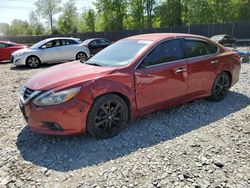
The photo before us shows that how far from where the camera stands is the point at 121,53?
4352 millimetres

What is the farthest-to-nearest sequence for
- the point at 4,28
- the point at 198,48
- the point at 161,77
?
the point at 4,28 < the point at 198,48 < the point at 161,77

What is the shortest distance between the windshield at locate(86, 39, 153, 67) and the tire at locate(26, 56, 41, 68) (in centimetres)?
767

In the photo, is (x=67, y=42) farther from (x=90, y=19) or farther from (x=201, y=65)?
(x=90, y=19)

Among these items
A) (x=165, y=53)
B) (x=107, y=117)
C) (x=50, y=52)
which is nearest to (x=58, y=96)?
(x=107, y=117)

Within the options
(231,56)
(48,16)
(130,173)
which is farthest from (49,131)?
(48,16)

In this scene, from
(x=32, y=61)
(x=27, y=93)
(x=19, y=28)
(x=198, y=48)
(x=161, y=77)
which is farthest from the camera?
(x=19, y=28)

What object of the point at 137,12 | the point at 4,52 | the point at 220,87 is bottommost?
the point at 220,87

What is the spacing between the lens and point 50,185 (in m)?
2.84

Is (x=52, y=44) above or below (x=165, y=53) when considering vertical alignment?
above

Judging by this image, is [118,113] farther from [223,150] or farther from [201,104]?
[201,104]

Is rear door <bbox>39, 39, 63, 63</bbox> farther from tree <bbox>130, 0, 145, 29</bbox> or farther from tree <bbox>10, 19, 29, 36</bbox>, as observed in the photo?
tree <bbox>10, 19, 29, 36</bbox>

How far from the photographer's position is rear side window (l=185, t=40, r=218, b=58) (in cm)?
471

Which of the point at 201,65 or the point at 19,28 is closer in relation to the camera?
the point at 201,65

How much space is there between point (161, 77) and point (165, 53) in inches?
18.9
